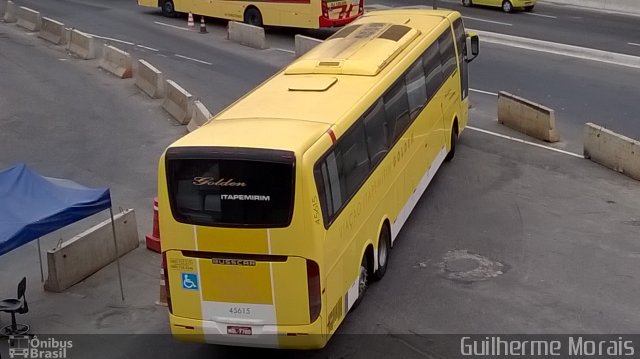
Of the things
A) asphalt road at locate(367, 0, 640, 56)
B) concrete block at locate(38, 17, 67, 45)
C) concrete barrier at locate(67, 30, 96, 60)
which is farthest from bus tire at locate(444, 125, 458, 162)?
concrete block at locate(38, 17, 67, 45)

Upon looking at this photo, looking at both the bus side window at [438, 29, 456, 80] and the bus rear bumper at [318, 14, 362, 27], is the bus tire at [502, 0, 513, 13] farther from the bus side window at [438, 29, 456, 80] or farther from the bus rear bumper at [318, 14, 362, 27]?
the bus side window at [438, 29, 456, 80]

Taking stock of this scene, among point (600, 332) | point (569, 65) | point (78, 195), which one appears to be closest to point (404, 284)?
point (600, 332)

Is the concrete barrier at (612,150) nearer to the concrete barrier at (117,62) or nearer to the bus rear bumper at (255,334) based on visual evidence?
the bus rear bumper at (255,334)

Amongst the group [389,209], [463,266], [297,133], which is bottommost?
[463,266]

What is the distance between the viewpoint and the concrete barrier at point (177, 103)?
74.3ft

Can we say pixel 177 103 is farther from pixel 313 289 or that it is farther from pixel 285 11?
pixel 313 289

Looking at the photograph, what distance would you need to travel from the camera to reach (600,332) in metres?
11.6

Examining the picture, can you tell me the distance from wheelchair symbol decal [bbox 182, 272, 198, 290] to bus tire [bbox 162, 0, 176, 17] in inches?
1137

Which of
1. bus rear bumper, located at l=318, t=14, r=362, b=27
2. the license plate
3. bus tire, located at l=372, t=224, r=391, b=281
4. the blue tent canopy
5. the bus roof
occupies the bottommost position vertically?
bus tire, located at l=372, t=224, r=391, b=281

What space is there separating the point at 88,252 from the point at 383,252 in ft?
14.7

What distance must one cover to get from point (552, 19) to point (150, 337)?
2764 cm

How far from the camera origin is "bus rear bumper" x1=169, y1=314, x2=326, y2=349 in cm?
Result: 1044

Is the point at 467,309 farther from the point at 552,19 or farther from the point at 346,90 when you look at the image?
the point at 552,19

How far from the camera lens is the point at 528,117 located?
20562 mm
